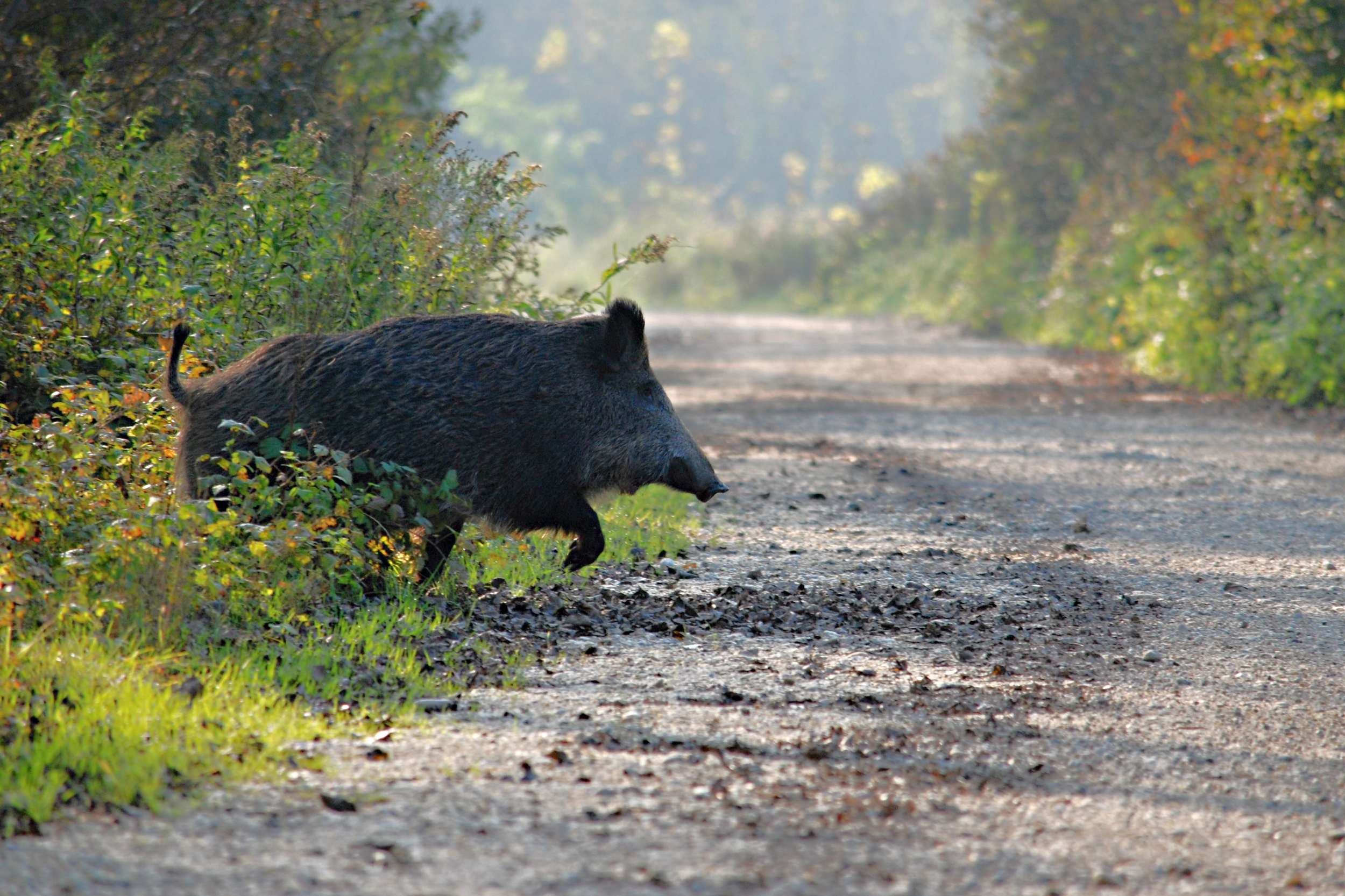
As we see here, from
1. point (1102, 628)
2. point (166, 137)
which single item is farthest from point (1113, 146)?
point (1102, 628)

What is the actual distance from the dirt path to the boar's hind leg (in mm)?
356

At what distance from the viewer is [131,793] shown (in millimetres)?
3748

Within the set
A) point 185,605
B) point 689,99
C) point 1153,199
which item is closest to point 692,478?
point 185,605

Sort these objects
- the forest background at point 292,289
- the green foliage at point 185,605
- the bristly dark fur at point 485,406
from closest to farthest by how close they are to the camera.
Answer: the green foliage at point 185,605, the forest background at point 292,289, the bristly dark fur at point 485,406

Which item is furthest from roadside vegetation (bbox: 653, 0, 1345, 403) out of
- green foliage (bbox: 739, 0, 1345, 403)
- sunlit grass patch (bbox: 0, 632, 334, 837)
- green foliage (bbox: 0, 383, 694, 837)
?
sunlit grass patch (bbox: 0, 632, 334, 837)

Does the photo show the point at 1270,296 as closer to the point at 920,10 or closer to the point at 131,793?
the point at 131,793

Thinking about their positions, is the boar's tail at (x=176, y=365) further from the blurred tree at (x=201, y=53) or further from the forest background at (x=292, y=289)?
the blurred tree at (x=201, y=53)

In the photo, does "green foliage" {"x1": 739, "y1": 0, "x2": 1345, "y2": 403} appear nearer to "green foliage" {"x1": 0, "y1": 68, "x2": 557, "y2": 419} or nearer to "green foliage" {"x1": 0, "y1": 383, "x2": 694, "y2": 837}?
"green foliage" {"x1": 0, "y1": 68, "x2": 557, "y2": 419}

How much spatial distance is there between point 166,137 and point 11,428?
13.9 ft

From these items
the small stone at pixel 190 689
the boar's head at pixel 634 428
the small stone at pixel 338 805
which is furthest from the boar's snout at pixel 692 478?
the small stone at pixel 338 805

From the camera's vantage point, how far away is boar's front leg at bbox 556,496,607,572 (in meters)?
6.23

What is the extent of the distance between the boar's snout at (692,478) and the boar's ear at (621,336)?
0.50 m

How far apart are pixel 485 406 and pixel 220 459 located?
1088mm

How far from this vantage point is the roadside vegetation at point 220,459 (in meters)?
4.34
